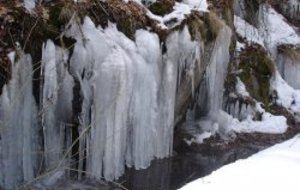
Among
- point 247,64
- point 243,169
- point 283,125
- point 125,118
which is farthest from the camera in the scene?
point 247,64

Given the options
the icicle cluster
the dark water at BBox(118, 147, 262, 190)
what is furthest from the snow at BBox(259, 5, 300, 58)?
the icicle cluster

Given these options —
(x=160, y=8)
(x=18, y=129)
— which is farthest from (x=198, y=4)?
(x=18, y=129)

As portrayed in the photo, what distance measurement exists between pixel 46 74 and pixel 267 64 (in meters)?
5.63

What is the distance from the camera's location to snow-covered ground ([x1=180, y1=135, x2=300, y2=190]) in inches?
151

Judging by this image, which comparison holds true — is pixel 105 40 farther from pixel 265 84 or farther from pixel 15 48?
pixel 265 84

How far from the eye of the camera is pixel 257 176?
4078 mm

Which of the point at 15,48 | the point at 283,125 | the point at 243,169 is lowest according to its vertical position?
the point at 283,125

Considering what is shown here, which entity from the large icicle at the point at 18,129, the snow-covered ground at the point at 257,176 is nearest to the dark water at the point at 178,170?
Answer: the large icicle at the point at 18,129

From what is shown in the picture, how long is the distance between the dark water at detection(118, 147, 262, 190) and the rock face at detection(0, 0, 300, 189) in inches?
5.2

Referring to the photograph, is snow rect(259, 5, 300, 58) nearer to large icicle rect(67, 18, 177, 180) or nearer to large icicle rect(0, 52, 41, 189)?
large icicle rect(67, 18, 177, 180)

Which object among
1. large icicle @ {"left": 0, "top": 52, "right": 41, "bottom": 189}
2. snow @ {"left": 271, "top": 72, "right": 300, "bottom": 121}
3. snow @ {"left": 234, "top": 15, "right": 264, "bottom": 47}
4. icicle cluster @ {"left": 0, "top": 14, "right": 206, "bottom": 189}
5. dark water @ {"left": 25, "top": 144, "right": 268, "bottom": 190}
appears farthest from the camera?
snow @ {"left": 234, "top": 15, "right": 264, "bottom": 47}

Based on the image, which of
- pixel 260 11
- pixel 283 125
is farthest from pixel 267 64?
pixel 260 11

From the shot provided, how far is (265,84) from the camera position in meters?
10.8

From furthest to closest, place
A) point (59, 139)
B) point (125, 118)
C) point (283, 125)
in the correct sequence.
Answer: point (283, 125)
point (125, 118)
point (59, 139)
